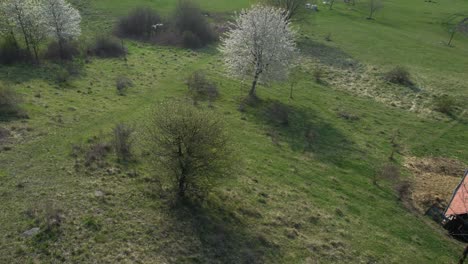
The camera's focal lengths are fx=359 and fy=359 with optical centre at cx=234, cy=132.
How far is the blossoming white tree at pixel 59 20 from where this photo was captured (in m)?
51.9

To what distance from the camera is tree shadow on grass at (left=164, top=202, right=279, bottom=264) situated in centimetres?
2144

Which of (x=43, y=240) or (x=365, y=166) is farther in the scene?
(x=365, y=166)

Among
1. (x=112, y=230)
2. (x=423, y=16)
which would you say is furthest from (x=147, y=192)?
(x=423, y=16)

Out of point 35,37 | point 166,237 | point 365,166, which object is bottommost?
point 365,166

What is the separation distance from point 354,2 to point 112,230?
117 metres

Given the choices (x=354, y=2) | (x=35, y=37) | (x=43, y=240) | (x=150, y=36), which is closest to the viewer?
(x=43, y=240)

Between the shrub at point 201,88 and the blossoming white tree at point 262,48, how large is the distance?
13.1 feet

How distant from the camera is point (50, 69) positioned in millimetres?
49406

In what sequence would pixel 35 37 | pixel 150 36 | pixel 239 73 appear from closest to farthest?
pixel 239 73 → pixel 35 37 → pixel 150 36

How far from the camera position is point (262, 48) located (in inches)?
1834

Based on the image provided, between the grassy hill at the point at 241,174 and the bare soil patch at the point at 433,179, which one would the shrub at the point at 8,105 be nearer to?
the grassy hill at the point at 241,174

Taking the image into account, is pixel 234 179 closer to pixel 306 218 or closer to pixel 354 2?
pixel 306 218

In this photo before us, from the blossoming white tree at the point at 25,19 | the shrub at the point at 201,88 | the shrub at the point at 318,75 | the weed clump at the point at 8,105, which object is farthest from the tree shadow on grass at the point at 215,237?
the blossoming white tree at the point at 25,19

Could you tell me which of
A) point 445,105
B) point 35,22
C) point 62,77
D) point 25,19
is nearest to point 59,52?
point 35,22
